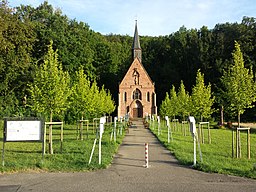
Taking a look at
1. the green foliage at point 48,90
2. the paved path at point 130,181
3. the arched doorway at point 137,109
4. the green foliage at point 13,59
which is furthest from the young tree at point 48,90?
the arched doorway at point 137,109

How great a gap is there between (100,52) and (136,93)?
12.8m

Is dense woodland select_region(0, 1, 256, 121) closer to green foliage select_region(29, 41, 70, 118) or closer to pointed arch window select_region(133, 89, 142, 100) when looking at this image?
pointed arch window select_region(133, 89, 142, 100)

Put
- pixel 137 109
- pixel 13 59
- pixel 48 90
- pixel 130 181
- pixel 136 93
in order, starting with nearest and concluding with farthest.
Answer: pixel 130 181
pixel 48 90
pixel 13 59
pixel 137 109
pixel 136 93

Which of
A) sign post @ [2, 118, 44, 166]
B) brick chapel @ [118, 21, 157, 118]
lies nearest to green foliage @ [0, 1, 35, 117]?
sign post @ [2, 118, 44, 166]

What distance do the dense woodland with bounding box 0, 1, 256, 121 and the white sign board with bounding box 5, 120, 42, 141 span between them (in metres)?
20.1

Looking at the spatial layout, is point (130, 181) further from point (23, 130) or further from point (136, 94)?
point (136, 94)

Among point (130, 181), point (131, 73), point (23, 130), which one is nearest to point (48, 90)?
point (23, 130)

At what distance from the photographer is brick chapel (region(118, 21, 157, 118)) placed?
222 ft

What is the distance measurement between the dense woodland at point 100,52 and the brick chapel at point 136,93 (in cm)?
581

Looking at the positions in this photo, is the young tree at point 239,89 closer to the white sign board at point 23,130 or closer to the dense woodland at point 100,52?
the white sign board at point 23,130

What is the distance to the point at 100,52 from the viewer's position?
2872 inches

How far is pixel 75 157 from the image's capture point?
13844mm

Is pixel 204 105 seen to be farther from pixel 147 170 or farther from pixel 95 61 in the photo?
pixel 95 61

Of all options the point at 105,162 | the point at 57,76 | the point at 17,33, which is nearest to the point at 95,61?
the point at 17,33
